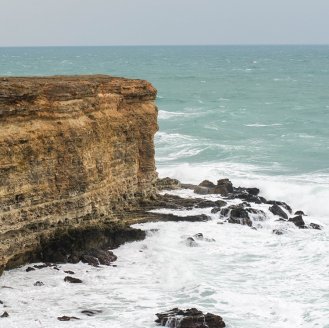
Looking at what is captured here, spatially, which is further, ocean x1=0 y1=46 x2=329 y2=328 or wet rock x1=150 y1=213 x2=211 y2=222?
wet rock x1=150 y1=213 x2=211 y2=222

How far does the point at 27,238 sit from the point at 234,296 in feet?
21.6

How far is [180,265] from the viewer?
21391mm

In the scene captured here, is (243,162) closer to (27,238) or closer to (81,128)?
(81,128)

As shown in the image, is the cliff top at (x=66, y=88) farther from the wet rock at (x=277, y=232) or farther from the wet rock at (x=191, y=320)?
the wet rock at (x=191, y=320)

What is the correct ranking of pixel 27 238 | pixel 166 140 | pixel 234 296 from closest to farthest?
pixel 234 296 < pixel 27 238 < pixel 166 140

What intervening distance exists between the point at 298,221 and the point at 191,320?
11043 millimetres

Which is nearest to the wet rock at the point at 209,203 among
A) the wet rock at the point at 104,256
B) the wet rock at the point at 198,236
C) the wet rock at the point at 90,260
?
the wet rock at the point at 198,236

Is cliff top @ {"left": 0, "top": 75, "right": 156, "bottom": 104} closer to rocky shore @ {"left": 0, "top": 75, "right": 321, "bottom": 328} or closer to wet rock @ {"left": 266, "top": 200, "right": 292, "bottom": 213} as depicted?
rocky shore @ {"left": 0, "top": 75, "right": 321, "bottom": 328}

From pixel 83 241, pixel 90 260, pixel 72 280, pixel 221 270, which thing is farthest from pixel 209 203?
pixel 72 280

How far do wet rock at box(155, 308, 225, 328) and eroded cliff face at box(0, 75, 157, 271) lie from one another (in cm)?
572

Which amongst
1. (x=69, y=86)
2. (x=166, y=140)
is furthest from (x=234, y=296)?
(x=166, y=140)

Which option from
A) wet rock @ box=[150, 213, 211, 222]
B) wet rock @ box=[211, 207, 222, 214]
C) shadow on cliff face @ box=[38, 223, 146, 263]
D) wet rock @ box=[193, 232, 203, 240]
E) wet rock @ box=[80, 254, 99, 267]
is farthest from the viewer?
wet rock @ box=[211, 207, 222, 214]

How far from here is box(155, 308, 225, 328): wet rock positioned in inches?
656

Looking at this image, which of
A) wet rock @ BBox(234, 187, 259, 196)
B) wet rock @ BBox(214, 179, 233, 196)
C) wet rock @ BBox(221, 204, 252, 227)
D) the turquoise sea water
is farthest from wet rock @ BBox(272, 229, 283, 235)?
the turquoise sea water
